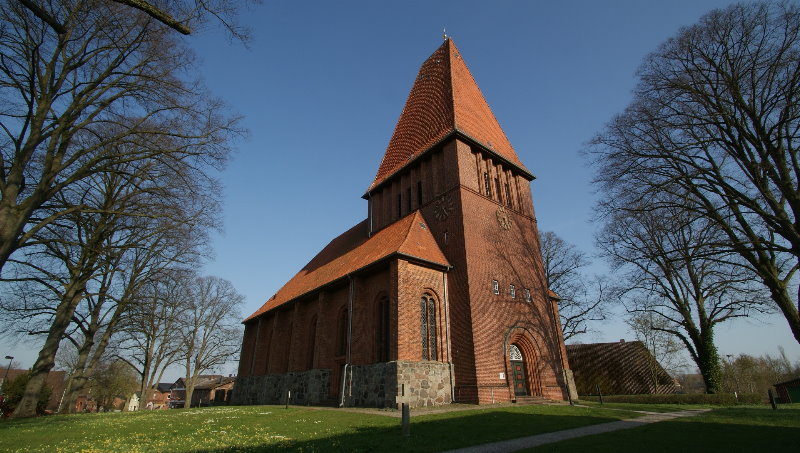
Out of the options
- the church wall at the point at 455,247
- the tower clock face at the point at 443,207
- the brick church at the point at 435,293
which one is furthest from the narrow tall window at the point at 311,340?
the tower clock face at the point at 443,207

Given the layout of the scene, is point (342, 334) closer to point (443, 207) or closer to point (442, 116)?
point (443, 207)

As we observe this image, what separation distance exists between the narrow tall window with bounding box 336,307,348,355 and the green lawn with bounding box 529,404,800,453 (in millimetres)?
12970

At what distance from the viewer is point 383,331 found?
1680 cm

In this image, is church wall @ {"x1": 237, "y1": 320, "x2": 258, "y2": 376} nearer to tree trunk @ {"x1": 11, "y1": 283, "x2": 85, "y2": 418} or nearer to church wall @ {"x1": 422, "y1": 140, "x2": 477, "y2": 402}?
tree trunk @ {"x1": 11, "y1": 283, "x2": 85, "y2": 418}

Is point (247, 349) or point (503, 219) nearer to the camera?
point (503, 219)

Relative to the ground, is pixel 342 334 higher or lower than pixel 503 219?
lower

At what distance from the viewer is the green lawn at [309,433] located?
716cm

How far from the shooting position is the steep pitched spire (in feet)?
70.4

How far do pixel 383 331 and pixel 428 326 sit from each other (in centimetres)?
197

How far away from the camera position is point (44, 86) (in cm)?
825

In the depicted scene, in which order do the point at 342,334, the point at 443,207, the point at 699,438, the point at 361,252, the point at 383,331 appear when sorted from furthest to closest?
the point at 361,252, the point at 342,334, the point at 443,207, the point at 383,331, the point at 699,438

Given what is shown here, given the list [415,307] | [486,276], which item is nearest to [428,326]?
[415,307]

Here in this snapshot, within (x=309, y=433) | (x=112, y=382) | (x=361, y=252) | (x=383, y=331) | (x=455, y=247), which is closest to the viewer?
(x=309, y=433)

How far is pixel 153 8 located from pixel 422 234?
15.3m
